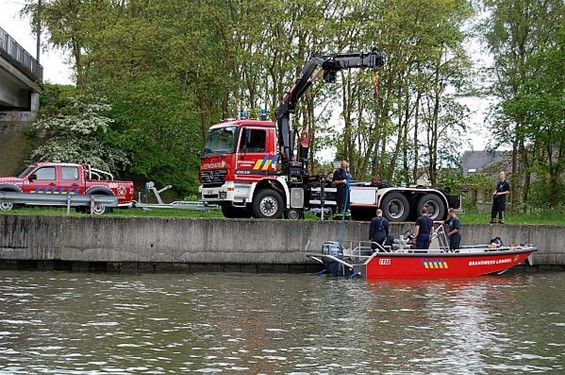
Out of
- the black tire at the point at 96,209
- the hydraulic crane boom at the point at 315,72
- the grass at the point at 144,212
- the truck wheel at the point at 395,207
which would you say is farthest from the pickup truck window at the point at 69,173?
the truck wheel at the point at 395,207

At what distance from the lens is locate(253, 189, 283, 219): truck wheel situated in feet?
88.2

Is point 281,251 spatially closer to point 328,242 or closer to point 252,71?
point 328,242

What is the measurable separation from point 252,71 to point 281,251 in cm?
1567

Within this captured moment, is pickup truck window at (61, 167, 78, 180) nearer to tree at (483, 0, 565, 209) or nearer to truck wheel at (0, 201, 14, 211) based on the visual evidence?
truck wheel at (0, 201, 14, 211)

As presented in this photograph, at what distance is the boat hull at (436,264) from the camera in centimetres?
2455

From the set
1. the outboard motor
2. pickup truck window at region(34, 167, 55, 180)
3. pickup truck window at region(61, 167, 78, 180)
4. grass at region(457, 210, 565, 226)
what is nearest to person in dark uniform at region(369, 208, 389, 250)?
the outboard motor

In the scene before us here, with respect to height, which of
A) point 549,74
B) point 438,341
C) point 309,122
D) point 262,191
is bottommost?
point 438,341

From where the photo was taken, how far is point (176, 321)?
651 inches

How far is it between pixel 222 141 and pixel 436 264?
684 cm

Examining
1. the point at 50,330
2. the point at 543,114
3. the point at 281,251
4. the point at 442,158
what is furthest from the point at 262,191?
the point at 442,158

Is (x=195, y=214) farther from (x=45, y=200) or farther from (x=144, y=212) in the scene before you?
(x=45, y=200)

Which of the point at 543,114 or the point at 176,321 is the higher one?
the point at 543,114

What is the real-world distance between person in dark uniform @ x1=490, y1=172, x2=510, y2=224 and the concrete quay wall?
3642 millimetres

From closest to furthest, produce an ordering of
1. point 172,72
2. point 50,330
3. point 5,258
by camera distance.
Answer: point 50,330, point 5,258, point 172,72
